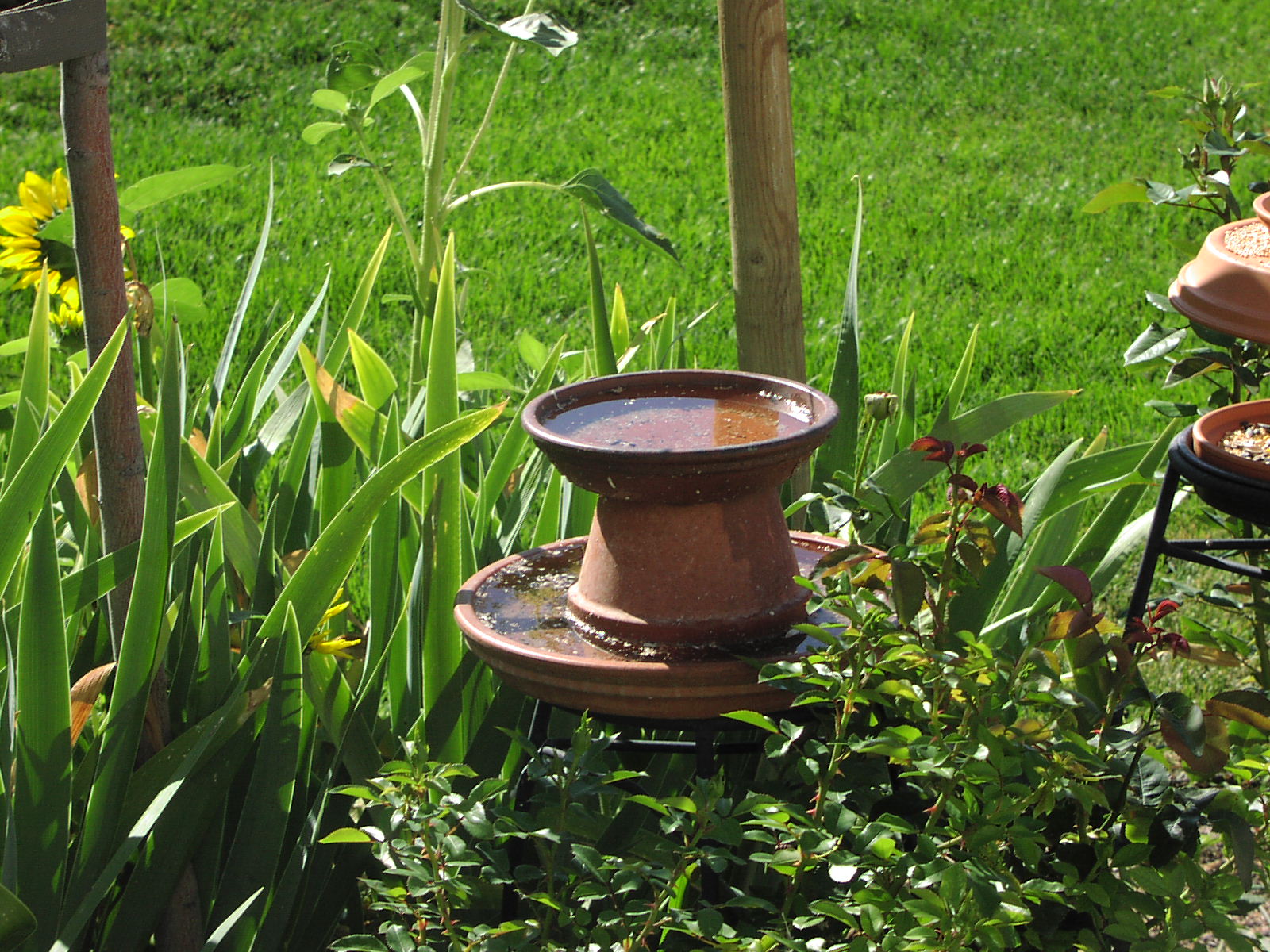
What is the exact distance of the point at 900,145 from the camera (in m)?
5.83

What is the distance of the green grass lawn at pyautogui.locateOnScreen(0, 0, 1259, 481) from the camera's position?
13.5 feet

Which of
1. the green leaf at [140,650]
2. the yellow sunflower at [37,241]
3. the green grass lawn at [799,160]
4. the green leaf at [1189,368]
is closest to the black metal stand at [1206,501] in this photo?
the green leaf at [1189,368]

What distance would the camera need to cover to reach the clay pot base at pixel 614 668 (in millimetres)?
1261

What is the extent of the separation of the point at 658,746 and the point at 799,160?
4.57 m

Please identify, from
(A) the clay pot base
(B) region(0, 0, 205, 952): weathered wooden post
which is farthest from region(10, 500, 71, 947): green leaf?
(A) the clay pot base

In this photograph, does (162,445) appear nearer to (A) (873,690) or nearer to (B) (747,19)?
(A) (873,690)

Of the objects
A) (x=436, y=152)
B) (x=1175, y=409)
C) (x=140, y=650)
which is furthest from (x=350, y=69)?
(x=1175, y=409)

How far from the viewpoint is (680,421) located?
1459mm

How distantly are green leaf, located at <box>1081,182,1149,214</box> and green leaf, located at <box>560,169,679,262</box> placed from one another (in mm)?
571

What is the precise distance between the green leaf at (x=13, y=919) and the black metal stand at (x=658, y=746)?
431 millimetres

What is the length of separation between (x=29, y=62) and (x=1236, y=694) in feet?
4.18

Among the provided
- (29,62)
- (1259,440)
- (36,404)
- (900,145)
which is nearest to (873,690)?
(1259,440)

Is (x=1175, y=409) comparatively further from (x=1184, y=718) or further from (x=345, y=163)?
→ (x=345, y=163)

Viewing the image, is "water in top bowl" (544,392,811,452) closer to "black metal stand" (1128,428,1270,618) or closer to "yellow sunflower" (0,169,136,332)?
"black metal stand" (1128,428,1270,618)
